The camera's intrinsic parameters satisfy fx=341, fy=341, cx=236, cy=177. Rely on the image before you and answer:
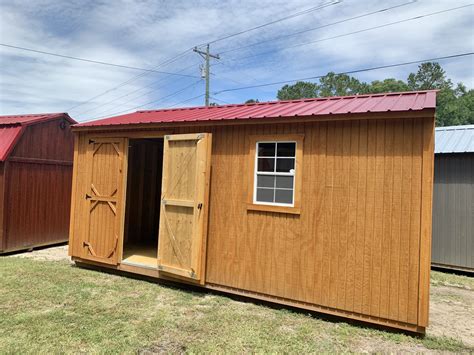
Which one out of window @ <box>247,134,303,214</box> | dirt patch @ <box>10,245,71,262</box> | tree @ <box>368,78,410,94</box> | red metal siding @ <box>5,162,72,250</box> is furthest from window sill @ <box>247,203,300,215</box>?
tree @ <box>368,78,410,94</box>

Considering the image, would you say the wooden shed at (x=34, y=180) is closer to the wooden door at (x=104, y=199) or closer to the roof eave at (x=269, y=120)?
the roof eave at (x=269, y=120)

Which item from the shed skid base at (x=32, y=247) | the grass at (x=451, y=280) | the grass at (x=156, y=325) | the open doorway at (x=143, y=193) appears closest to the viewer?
the grass at (x=156, y=325)

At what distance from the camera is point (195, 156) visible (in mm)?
5082

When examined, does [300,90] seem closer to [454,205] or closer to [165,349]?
[454,205]

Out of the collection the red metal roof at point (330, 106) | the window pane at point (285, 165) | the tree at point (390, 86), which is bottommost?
the window pane at point (285, 165)

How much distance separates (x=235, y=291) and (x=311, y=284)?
1.16 m

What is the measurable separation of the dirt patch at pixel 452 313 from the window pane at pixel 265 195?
8.19ft

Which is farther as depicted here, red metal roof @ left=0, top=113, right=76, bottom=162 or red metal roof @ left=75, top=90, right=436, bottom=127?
red metal roof @ left=0, top=113, right=76, bottom=162

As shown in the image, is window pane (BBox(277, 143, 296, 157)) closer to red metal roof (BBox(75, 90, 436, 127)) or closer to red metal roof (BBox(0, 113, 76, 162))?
red metal roof (BBox(75, 90, 436, 127))

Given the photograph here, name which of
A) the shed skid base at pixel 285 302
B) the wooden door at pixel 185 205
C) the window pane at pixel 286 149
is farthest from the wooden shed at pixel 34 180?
the window pane at pixel 286 149

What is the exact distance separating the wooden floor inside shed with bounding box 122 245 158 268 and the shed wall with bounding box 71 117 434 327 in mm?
1521

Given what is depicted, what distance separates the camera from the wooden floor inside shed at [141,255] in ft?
19.6

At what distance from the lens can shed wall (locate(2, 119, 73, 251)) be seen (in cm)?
774

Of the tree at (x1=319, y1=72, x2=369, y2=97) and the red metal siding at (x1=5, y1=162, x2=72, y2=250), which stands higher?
the tree at (x1=319, y1=72, x2=369, y2=97)
